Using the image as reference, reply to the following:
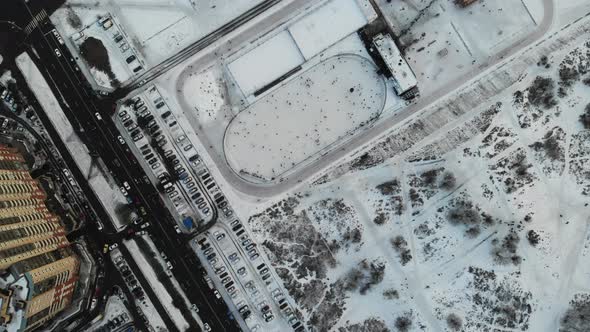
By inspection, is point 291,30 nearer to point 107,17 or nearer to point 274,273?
point 107,17

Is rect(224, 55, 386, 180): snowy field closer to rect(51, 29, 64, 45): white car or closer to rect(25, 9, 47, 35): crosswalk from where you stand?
rect(51, 29, 64, 45): white car

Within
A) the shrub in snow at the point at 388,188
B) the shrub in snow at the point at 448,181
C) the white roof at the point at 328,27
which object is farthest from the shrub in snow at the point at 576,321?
the white roof at the point at 328,27

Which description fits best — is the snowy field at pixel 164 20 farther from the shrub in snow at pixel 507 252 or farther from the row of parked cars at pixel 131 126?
the shrub in snow at pixel 507 252

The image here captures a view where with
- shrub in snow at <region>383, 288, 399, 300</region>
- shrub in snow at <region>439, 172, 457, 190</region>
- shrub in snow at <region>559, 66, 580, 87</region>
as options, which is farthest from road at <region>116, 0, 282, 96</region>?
shrub in snow at <region>383, 288, 399, 300</region>

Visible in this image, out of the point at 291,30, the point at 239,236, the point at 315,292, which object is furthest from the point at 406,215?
the point at 291,30

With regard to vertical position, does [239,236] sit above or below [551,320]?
above

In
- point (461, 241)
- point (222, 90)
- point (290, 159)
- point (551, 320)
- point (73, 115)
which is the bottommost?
point (551, 320)
